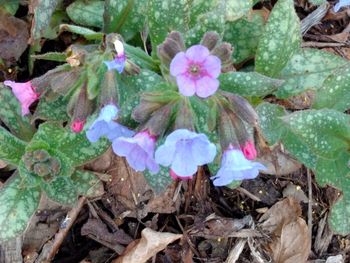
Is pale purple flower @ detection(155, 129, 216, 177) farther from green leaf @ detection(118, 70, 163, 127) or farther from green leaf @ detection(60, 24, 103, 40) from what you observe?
green leaf @ detection(60, 24, 103, 40)

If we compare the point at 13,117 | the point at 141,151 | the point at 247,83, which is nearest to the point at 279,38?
the point at 247,83

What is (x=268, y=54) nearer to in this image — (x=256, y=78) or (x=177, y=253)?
(x=256, y=78)

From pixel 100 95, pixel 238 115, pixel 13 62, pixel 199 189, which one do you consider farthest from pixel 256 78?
pixel 13 62

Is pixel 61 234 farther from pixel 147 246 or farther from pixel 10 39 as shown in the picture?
pixel 10 39

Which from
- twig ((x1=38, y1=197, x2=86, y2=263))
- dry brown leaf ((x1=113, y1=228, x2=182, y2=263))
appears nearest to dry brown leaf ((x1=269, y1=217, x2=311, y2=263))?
dry brown leaf ((x1=113, y1=228, x2=182, y2=263))

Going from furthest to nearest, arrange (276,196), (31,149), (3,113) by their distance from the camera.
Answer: (276,196)
(3,113)
(31,149)

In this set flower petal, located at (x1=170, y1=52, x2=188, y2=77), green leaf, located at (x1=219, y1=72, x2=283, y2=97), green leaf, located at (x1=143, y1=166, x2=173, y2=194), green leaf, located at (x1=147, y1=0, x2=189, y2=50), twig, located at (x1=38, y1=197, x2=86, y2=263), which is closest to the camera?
flower petal, located at (x1=170, y1=52, x2=188, y2=77)
